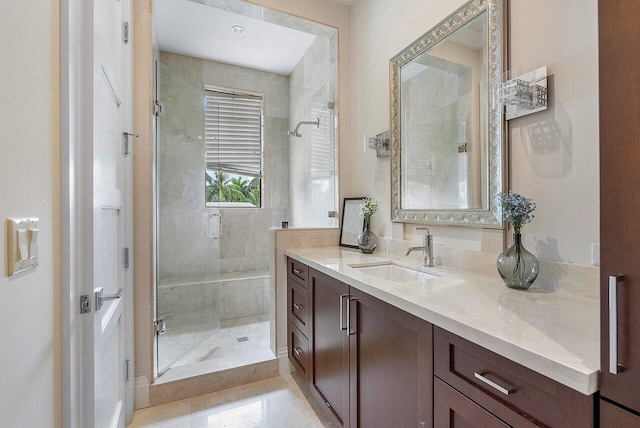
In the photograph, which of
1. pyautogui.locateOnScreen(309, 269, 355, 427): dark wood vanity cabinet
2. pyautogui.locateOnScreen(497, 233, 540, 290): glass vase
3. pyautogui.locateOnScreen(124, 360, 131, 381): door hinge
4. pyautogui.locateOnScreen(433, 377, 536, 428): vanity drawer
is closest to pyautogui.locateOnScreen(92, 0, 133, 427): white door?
pyautogui.locateOnScreen(124, 360, 131, 381): door hinge

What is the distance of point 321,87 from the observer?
274cm

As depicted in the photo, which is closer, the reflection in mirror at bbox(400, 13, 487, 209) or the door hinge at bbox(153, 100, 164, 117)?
the reflection in mirror at bbox(400, 13, 487, 209)

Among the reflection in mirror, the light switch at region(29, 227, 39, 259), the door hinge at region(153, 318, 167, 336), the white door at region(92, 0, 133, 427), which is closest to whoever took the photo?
the light switch at region(29, 227, 39, 259)

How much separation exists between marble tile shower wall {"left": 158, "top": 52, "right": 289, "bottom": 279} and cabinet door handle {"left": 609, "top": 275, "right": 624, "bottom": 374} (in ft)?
7.57

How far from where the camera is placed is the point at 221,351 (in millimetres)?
2326

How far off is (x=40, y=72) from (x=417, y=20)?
6.04 ft

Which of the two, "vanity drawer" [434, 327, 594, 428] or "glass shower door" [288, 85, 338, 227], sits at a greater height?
"glass shower door" [288, 85, 338, 227]

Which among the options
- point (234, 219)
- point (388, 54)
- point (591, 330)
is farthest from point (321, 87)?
point (591, 330)

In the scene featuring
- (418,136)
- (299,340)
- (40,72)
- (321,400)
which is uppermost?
(418,136)

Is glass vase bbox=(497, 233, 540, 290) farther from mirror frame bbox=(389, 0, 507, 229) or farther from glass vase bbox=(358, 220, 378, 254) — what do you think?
glass vase bbox=(358, 220, 378, 254)

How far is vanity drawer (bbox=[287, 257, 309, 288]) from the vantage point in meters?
1.89

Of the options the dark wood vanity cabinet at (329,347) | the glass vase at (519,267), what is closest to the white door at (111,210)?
the dark wood vanity cabinet at (329,347)

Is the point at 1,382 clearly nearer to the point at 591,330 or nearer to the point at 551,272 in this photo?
the point at 591,330

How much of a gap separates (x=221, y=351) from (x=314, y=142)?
197 cm
